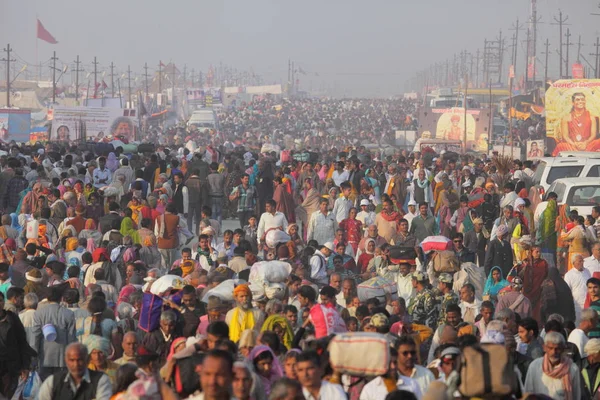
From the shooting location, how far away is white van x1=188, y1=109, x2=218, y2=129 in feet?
269

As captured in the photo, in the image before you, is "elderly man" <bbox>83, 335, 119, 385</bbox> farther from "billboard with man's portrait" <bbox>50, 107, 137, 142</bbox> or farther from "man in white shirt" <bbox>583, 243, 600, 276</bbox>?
"billboard with man's portrait" <bbox>50, 107, 137, 142</bbox>

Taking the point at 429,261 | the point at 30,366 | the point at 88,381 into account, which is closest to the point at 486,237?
the point at 429,261

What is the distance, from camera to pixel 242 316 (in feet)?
36.0

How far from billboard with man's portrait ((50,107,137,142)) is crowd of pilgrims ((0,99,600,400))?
1044 inches

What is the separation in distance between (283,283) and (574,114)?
114 ft

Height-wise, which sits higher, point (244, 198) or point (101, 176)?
point (101, 176)

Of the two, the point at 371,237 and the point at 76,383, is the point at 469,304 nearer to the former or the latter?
the point at 371,237

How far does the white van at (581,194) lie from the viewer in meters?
20.4

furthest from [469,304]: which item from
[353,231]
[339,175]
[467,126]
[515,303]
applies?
[467,126]

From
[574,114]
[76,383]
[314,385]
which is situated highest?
[574,114]

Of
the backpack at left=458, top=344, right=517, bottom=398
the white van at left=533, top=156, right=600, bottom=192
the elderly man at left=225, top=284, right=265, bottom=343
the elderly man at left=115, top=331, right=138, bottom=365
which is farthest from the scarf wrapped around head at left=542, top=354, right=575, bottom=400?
the white van at left=533, top=156, right=600, bottom=192

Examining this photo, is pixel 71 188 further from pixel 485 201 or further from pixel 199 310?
pixel 199 310

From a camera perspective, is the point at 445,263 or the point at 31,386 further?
the point at 445,263

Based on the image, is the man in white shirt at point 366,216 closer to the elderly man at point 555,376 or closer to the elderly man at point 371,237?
the elderly man at point 371,237
